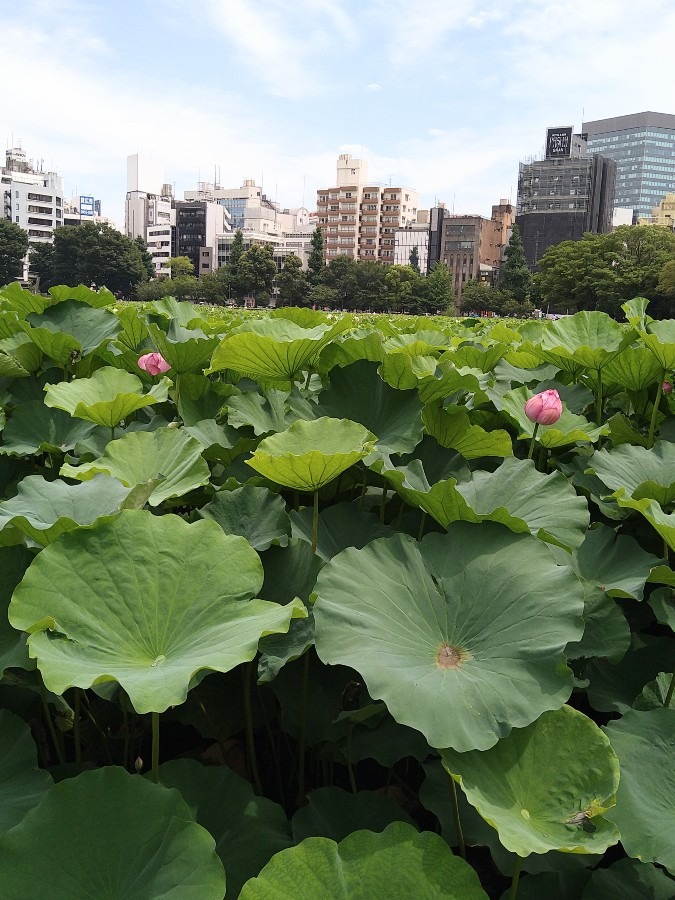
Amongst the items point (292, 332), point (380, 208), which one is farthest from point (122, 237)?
point (292, 332)

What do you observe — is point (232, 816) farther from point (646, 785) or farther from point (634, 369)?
point (634, 369)

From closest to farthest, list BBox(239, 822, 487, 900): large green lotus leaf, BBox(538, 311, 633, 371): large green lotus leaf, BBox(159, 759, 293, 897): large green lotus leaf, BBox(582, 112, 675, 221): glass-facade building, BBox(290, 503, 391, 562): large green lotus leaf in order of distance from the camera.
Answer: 1. BBox(239, 822, 487, 900): large green lotus leaf
2. BBox(159, 759, 293, 897): large green lotus leaf
3. BBox(290, 503, 391, 562): large green lotus leaf
4. BBox(538, 311, 633, 371): large green lotus leaf
5. BBox(582, 112, 675, 221): glass-facade building

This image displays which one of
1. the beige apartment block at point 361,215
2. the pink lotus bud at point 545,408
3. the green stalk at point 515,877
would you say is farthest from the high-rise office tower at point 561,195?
the green stalk at point 515,877

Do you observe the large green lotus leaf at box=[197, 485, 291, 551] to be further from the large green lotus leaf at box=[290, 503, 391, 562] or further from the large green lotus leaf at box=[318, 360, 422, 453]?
the large green lotus leaf at box=[318, 360, 422, 453]

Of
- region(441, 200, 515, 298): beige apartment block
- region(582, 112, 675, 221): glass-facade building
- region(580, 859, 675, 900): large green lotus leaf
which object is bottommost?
region(580, 859, 675, 900): large green lotus leaf

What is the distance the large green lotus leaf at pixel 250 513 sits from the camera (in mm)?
762

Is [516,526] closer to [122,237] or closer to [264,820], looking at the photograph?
[264,820]

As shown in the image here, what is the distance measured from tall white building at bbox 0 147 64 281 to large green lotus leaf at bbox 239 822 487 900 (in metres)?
58.3

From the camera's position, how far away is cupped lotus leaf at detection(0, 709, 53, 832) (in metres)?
0.54

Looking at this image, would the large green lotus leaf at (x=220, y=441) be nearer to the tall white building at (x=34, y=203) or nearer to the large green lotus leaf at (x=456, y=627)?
the large green lotus leaf at (x=456, y=627)

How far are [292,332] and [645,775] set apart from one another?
87cm

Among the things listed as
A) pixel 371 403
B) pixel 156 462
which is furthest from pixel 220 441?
pixel 371 403

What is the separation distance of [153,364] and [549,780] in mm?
960

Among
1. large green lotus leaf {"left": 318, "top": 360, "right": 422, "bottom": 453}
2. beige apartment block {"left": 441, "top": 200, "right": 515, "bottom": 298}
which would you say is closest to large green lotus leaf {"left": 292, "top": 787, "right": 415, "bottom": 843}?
large green lotus leaf {"left": 318, "top": 360, "right": 422, "bottom": 453}
